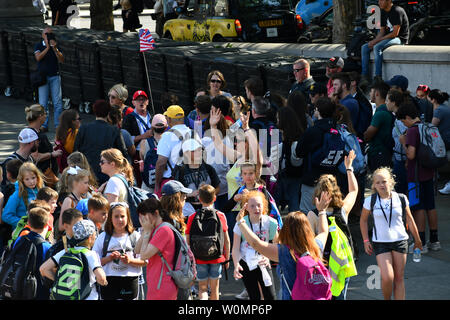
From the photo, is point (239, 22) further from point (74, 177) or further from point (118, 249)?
point (118, 249)

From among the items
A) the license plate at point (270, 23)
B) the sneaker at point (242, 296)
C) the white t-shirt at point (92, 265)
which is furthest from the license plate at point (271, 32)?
the white t-shirt at point (92, 265)

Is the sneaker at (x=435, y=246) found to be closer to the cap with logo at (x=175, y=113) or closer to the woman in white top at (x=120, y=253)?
the cap with logo at (x=175, y=113)

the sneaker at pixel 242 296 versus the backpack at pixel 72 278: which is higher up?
the backpack at pixel 72 278

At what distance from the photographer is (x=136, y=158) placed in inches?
442

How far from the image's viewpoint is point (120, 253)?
24.3 feet

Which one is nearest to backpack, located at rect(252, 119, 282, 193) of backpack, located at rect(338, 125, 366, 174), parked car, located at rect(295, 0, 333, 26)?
backpack, located at rect(338, 125, 366, 174)

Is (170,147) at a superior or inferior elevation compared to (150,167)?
superior

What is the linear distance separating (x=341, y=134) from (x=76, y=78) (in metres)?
10.9

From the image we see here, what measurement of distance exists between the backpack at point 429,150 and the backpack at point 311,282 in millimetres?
4107

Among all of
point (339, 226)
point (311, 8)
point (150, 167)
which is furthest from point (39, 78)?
point (311, 8)

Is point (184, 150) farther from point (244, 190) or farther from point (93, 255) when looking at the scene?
point (93, 255)

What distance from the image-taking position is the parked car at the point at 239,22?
895 inches

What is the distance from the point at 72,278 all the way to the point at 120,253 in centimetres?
71

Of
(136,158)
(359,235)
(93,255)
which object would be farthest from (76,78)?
(93,255)
